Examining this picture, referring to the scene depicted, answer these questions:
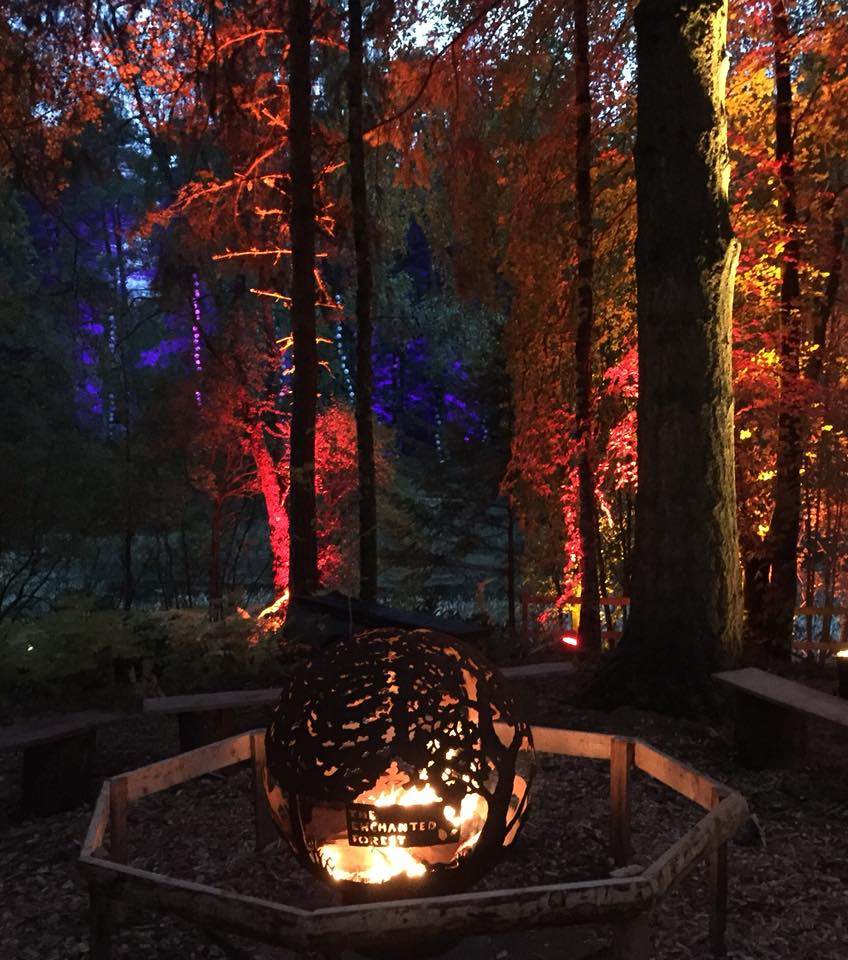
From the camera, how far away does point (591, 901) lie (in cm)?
256

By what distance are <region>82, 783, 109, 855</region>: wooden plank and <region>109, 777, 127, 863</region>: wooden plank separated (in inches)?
1.6

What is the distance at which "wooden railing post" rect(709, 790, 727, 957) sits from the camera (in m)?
3.33

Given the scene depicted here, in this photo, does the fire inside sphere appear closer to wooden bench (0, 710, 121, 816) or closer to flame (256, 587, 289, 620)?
wooden bench (0, 710, 121, 816)

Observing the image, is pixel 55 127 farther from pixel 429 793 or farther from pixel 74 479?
pixel 429 793

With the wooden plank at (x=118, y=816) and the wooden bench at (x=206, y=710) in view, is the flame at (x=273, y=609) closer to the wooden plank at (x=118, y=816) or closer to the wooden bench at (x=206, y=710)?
the wooden bench at (x=206, y=710)

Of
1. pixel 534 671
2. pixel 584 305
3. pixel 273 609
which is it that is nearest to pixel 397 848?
pixel 534 671

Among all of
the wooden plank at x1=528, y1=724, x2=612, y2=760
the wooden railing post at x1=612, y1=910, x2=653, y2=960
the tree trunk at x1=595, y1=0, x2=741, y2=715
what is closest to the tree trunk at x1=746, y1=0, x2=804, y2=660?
the tree trunk at x1=595, y1=0, x2=741, y2=715

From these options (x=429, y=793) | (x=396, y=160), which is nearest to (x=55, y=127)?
(x=396, y=160)

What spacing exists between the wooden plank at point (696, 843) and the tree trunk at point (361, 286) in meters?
7.80

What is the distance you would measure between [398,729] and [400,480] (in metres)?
22.1

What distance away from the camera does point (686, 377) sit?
20.5 feet

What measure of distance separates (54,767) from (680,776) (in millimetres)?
3649

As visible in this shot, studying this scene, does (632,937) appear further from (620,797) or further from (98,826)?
(98,826)

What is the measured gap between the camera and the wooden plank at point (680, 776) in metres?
3.42
